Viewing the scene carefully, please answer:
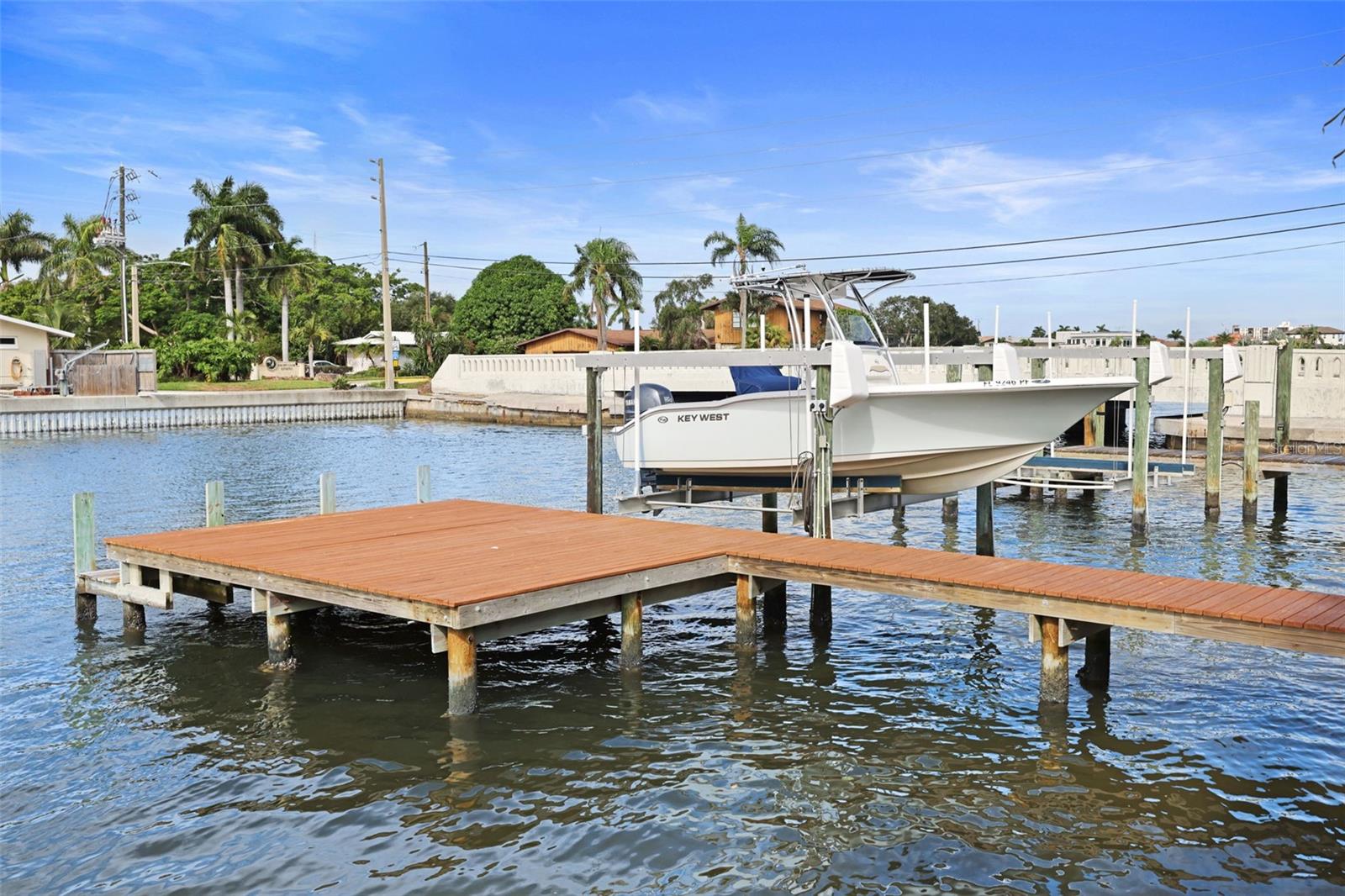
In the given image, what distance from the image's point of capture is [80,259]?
73.8 metres

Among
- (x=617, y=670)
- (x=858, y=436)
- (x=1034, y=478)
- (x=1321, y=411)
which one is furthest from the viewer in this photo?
(x=1321, y=411)

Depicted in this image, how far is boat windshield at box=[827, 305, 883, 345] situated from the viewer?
15406mm

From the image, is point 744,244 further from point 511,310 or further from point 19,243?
point 19,243

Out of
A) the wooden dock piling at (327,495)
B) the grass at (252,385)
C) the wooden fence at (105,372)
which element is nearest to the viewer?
the wooden dock piling at (327,495)

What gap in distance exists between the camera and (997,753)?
8.37 m

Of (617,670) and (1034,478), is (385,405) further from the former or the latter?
Answer: (617,670)

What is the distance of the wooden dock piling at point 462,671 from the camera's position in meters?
8.64

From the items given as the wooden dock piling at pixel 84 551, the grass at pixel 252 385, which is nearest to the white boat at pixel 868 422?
the wooden dock piling at pixel 84 551

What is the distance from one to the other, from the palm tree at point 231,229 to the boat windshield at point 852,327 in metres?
61.0

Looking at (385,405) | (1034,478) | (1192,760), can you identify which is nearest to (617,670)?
(1192,760)

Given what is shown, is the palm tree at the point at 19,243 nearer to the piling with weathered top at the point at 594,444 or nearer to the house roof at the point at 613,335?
the house roof at the point at 613,335

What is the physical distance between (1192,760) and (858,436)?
5.92 meters

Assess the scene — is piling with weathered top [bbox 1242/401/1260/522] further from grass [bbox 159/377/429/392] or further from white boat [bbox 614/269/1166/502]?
grass [bbox 159/377/429/392]

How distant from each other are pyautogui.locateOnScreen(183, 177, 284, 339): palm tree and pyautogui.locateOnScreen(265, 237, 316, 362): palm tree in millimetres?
892
